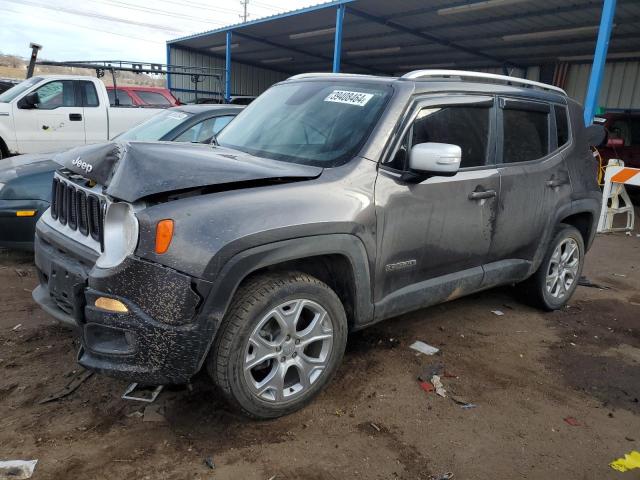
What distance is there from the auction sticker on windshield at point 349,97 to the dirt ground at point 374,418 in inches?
67.4

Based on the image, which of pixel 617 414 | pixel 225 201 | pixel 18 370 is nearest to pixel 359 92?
pixel 225 201

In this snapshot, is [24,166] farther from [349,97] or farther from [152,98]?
[152,98]

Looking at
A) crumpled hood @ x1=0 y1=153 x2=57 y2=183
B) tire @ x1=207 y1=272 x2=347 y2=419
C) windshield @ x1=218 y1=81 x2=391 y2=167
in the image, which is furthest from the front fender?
crumpled hood @ x1=0 y1=153 x2=57 y2=183

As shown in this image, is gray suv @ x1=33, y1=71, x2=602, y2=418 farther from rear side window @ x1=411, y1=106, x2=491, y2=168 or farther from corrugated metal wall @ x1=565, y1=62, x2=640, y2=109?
corrugated metal wall @ x1=565, y1=62, x2=640, y2=109

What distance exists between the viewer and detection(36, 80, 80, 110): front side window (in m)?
9.53

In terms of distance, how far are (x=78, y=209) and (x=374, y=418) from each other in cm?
200

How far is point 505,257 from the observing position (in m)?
3.95

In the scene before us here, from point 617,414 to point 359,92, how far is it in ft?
8.36

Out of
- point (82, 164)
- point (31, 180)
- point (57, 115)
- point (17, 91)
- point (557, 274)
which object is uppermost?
point (17, 91)

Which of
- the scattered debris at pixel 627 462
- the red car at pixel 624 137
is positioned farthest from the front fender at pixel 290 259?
the red car at pixel 624 137

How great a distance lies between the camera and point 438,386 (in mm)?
3254

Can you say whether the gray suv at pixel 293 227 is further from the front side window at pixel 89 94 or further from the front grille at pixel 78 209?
the front side window at pixel 89 94

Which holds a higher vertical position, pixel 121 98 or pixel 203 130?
pixel 121 98

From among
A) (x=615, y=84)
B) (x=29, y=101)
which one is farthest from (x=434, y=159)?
(x=615, y=84)
